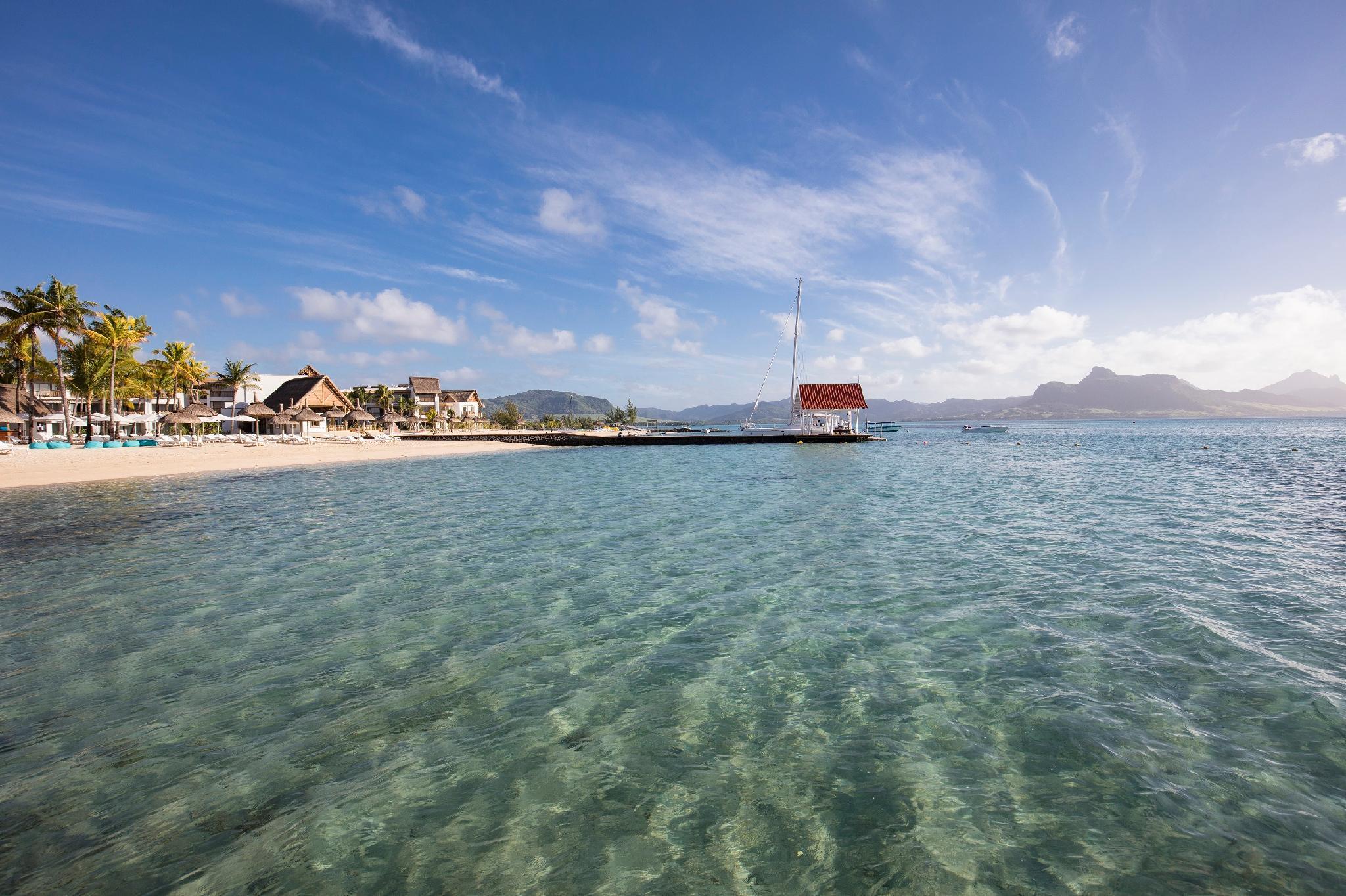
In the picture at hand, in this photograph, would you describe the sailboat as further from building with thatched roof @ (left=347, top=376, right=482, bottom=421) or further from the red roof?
building with thatched roof @ (left=347, top=376, right=482, bottom=421)

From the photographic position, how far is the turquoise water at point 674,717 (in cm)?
388

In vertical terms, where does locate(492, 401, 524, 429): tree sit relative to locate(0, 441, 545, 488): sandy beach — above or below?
above

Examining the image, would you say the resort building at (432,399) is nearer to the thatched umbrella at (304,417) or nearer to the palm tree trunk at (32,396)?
the thatched umbrella at (304,417)

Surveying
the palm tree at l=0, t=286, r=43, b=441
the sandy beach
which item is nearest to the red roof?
the sandy beach

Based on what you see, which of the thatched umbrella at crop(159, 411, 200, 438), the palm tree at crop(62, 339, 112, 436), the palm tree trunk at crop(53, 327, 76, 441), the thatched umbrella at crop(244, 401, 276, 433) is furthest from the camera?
the thatched umbrella at crop(244, 401, 276, 433)

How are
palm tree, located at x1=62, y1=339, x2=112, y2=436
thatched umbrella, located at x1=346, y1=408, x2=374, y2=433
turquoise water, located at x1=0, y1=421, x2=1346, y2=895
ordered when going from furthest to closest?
thatched umbrella, located at x1=346, y1=408, x2=374, y2=433 < palm tree, located at x1=62, y1=339, x2=112, y2=436 < turquoise water, located at x1=0, y1=421, x2=1346, y2=895

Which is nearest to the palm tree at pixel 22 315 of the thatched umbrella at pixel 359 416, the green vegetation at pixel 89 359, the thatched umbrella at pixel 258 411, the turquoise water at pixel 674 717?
the green vegetation at pixel 89 359

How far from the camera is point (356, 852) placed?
12.9ft

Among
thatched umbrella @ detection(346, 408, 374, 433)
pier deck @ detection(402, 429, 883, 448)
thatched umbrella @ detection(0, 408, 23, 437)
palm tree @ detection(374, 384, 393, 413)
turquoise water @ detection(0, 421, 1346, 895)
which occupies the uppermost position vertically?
palm tree @ detection(374, 384, 393, 413)

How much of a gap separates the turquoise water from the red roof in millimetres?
55272

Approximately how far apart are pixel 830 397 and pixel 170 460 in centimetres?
6223

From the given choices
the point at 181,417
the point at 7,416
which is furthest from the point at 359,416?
the point at 7,416

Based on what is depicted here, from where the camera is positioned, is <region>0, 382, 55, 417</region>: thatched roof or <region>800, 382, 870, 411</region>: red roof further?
<region>800, 382, 870, 411</region>: red roof

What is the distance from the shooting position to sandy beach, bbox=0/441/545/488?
30.7m
